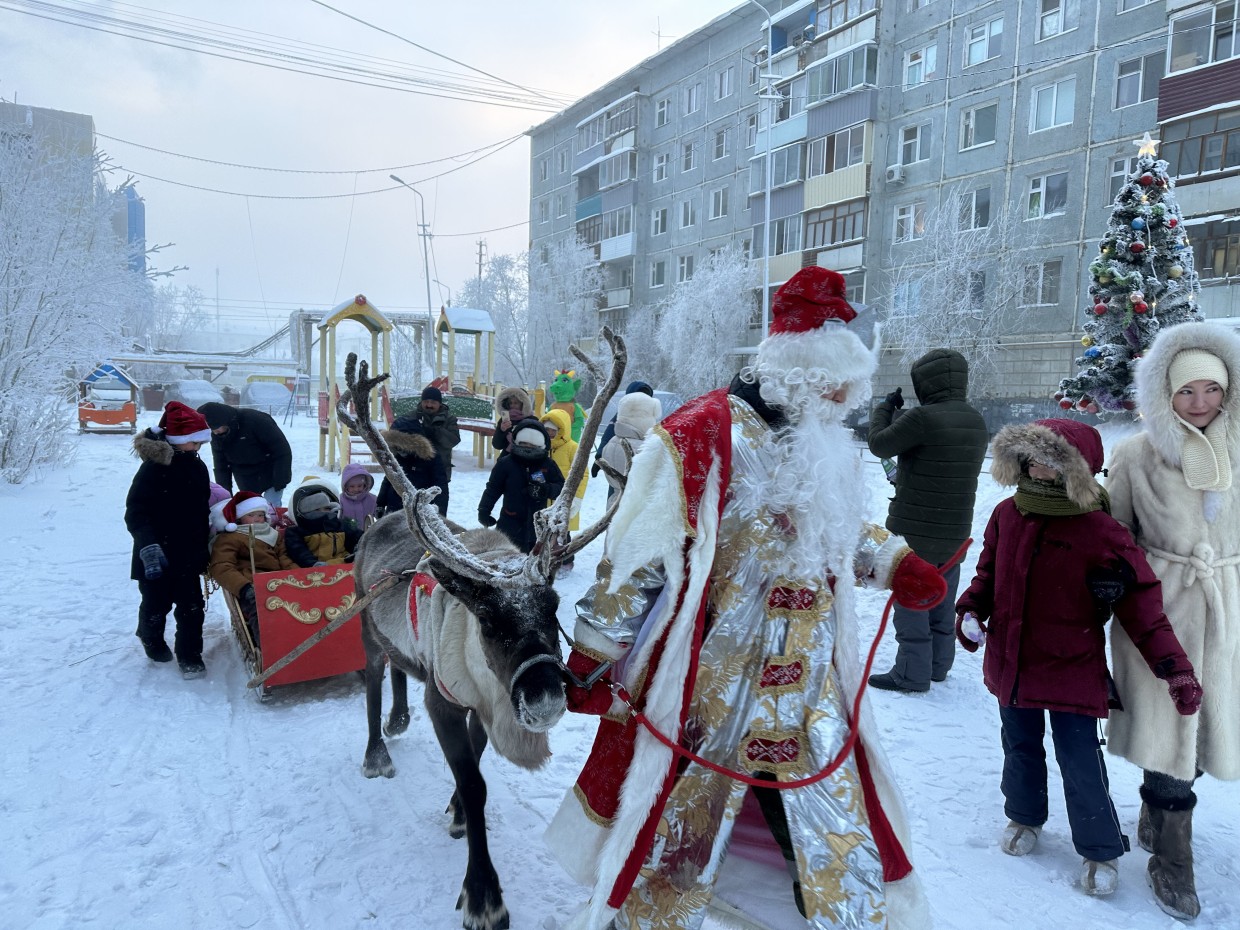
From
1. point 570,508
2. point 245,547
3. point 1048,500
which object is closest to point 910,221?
point 245,547

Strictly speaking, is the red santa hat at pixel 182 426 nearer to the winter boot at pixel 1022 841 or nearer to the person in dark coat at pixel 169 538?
the person in dark coat at pixel 169 538

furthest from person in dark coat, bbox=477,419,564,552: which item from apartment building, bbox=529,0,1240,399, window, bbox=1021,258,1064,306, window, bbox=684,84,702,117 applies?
window, bbox=684,84,702,117

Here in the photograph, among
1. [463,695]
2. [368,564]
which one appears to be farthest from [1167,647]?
[368,564]

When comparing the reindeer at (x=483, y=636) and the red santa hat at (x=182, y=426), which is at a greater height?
the red santa hat at (x=182, y=426)

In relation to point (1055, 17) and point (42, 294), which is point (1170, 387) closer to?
point (42, 294)

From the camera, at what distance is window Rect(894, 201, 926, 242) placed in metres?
24.7

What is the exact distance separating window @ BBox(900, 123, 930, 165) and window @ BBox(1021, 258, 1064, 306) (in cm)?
552

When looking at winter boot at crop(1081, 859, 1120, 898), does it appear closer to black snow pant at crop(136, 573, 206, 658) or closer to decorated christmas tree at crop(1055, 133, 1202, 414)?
black snow pant at crop(136, 573, 206, 658)

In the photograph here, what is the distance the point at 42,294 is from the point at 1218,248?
2343cm

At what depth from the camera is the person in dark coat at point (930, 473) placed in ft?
15.5

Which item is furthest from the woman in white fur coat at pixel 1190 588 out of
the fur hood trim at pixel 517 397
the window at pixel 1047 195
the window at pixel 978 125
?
the window at pixel 978 125

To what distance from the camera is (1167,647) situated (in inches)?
106

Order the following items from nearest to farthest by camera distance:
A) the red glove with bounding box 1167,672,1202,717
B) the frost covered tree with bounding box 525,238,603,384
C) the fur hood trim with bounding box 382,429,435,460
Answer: the red glove with bounding box 1167,672,1202,717 → the fur hood trim with bounding box 382,429,435,460 → the frost covered tree with bounding box 525,238,603,384

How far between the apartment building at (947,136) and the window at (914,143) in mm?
46
